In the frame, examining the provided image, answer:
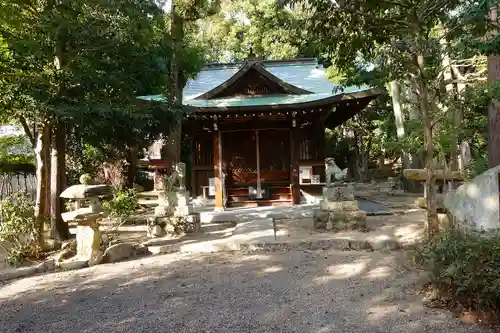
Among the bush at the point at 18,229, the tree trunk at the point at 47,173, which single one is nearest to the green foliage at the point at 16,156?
the tree trunk at the point at 47,173

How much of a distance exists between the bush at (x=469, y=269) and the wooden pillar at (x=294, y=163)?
796 cm

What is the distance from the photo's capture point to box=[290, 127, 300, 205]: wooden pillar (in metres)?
11.9

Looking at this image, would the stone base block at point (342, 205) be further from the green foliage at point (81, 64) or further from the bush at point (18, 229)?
the bush at point (18, 229)

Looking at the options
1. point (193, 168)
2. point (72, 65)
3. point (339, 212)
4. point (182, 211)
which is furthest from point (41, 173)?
point (339, 212)

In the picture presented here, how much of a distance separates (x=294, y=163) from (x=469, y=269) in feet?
27.8

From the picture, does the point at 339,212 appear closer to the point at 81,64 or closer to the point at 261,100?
the point at 261,100

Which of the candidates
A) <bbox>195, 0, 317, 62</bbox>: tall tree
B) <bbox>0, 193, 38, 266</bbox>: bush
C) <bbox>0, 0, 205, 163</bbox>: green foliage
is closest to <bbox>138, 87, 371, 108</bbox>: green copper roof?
<bbox>0, 0, 205, 163</bbox>: green foliage

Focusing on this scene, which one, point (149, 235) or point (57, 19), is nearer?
point (57, 19)

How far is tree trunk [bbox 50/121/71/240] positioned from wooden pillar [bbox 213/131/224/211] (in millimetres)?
4770

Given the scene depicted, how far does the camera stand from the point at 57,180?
7.72m

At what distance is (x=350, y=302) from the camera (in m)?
4.22

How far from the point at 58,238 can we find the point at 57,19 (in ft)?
13.9

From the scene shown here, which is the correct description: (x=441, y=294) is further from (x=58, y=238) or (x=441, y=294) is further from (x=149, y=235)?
(x=58, y=238)

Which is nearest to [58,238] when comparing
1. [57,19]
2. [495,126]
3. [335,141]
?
[57,19]
